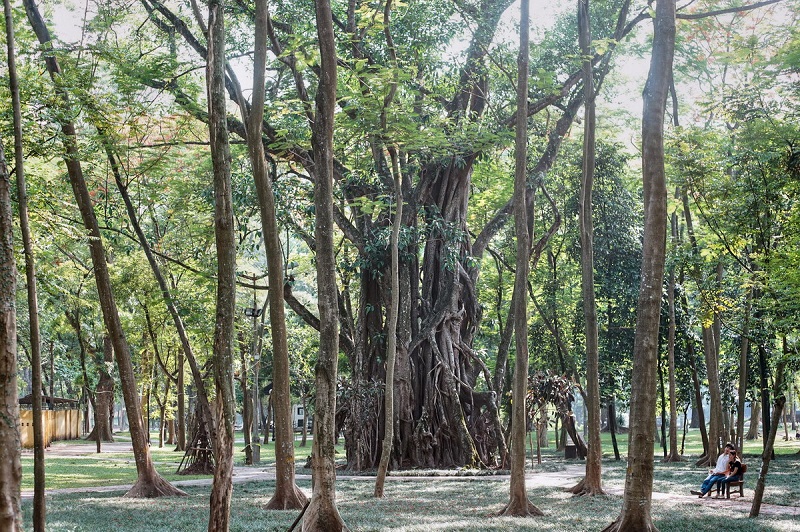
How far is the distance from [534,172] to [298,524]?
1510 centimetres

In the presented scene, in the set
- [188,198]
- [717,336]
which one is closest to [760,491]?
[717,336]

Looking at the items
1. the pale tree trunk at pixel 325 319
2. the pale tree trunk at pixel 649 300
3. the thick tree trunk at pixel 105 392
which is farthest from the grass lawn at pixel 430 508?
the thick tree trunk at pixel 105 392

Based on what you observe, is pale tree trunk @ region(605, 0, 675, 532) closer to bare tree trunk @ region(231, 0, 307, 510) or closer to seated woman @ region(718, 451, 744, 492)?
bare tree trunk @ region(231, 0, 307, 510)

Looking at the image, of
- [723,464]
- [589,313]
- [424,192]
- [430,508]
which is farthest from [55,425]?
[723,464]

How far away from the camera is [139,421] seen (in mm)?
15164

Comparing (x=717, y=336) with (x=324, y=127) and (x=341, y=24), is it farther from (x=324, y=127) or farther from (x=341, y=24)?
(x=324, y=127)

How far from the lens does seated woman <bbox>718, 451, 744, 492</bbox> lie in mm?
14508

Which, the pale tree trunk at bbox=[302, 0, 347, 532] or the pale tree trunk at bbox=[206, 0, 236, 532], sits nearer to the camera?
the pale tree trunk at bbox=[206, 0, 236, 532]

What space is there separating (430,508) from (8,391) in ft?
26.1

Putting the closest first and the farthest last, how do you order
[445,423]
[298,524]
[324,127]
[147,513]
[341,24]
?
[298,524] → [324,127] → [147,513] → [341,24] → [445,423]

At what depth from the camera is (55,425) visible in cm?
4550

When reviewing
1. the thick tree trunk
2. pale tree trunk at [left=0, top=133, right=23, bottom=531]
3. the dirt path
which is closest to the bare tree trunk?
pale tree trunk at [left=0, top=133, right=23, bottom=531]

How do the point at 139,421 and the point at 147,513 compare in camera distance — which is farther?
the point at 139,421

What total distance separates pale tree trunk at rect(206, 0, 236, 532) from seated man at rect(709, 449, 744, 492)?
9.36 metres
